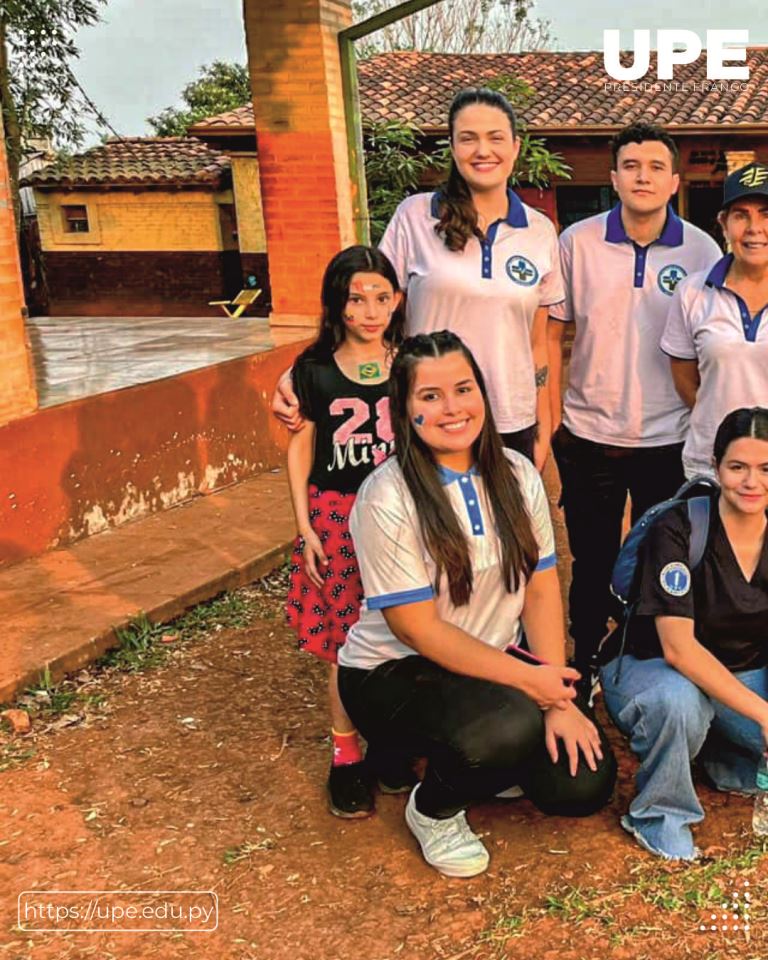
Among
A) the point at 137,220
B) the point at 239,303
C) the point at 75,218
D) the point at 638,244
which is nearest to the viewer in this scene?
the point at 638,244

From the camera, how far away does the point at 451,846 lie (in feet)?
8.99

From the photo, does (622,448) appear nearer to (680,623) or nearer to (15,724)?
(680,623)

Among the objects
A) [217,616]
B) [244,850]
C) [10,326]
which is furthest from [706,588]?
[10,326]

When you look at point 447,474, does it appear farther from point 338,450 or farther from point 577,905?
point 577,905

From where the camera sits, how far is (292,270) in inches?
324

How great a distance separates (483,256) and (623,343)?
56 centimetres

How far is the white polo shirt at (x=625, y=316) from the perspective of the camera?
3320mm

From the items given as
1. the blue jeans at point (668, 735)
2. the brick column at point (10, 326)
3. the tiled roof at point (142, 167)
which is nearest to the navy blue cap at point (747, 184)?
the blue jeans at point (668, 735)

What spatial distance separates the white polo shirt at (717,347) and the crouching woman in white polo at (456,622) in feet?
2.11

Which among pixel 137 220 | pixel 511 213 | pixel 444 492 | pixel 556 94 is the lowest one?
pixel 444 492

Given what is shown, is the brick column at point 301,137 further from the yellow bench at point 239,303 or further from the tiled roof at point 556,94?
the yellow bench at point 239,303

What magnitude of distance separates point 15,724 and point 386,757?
4.65ft

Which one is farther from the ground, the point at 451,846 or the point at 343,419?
the point at 343,419

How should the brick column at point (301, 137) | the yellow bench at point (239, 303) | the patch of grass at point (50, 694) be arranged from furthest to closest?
the yellow bench at point (239, 303) → the brick column at point (301, 137) → the patch of grass at point (50, 694)
